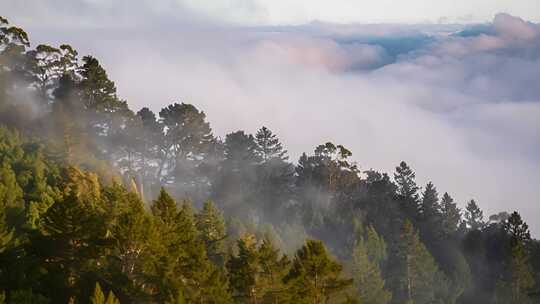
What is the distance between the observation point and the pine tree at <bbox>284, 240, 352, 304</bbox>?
31344 millimetres

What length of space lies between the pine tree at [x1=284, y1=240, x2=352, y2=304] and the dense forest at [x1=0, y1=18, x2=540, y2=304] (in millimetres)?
77

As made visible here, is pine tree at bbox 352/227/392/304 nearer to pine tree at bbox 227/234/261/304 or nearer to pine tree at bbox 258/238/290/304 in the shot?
pine tree at bbox 258/238/290/304

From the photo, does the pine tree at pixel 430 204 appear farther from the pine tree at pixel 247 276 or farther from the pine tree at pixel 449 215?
the pine tree at pixel 247 276

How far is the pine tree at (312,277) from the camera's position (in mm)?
31344

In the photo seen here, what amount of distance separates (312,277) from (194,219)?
64.5ft

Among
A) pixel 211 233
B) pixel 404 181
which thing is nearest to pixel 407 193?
pixel 404 181

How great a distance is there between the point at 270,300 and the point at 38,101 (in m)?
56.7

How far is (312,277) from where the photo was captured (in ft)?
105

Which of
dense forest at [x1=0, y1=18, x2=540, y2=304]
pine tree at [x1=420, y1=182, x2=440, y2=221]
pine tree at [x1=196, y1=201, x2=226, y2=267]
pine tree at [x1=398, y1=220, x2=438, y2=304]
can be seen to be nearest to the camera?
dense forest at [x1=0, y1=18, x2=540, y2=304]

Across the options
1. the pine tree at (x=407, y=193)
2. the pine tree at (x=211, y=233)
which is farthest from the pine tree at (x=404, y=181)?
the pine tree at (x=211, y=233)

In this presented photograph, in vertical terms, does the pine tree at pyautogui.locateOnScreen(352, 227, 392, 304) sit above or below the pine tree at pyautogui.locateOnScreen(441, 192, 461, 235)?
below

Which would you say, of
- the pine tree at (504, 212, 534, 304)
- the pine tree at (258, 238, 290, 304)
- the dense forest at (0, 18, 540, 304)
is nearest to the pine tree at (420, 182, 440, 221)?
the dense forest at (0, 18, 540, 304)

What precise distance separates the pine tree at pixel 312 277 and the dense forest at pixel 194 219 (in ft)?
0.25

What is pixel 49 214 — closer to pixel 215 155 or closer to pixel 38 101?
pixel 38 101
